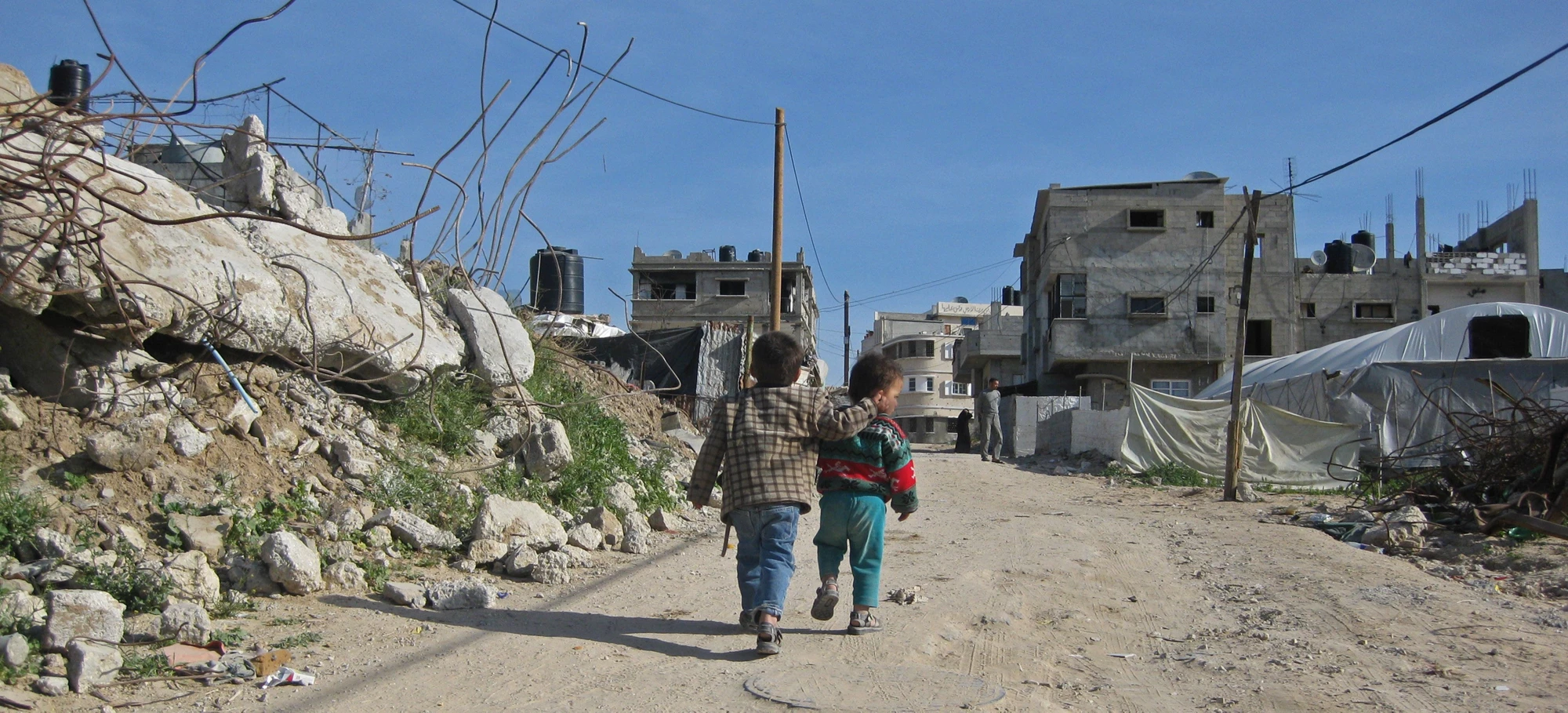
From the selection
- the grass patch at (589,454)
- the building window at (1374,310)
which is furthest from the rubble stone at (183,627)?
the building window at (1374,310)

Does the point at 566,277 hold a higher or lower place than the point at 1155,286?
lower

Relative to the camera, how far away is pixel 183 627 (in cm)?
399

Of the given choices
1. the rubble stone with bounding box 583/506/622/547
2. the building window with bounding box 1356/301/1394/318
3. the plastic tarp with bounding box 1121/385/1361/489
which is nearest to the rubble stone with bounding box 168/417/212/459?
the rubble stone with bounding box 583/506/622/547

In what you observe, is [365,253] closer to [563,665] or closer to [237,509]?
[237,509]

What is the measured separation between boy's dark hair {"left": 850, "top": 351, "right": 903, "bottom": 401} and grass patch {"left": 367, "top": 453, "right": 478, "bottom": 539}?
282 centimetres

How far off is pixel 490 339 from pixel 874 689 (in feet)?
19.4

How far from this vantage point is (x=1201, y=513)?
12336 millimetres

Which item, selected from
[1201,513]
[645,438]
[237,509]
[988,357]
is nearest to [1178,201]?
[988,357]

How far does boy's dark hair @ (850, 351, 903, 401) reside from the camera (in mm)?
4766

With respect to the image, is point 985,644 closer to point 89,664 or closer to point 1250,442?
point 89,664

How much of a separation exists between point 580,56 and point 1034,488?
11.4m

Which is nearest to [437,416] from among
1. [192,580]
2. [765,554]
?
[192,580]

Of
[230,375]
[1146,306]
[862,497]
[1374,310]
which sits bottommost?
[862,497]

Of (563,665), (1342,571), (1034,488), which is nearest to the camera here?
(563,665)
